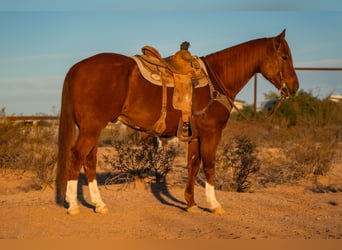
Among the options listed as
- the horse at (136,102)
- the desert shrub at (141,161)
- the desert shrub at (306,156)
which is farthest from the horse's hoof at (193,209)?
the desert shrub at (306,156)

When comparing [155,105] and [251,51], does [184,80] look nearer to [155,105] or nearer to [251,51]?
[155,105]

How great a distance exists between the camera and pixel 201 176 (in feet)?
39.5

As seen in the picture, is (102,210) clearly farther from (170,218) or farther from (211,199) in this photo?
(211,199)

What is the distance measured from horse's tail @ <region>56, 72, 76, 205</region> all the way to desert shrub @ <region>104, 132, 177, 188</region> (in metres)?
3.76

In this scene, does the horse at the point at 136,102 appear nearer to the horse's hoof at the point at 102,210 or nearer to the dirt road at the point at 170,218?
the horse's hoof at the point at 102,210

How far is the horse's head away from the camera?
805 cm

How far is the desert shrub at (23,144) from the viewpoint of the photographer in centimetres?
1314

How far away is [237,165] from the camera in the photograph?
11.8 metres

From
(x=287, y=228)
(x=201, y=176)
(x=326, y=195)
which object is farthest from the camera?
(x=201, y=176)

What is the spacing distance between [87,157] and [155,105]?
1.24 m

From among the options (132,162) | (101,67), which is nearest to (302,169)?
(132,162)

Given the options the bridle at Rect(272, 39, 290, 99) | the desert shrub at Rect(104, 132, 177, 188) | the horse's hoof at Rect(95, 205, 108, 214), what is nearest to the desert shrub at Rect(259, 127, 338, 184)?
the desert shrub at Rect(104, 132, 177, 188)

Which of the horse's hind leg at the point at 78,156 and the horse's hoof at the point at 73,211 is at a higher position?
the horse's hind leg at the point at 78,156

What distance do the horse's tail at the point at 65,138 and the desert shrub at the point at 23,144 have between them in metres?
5.24
